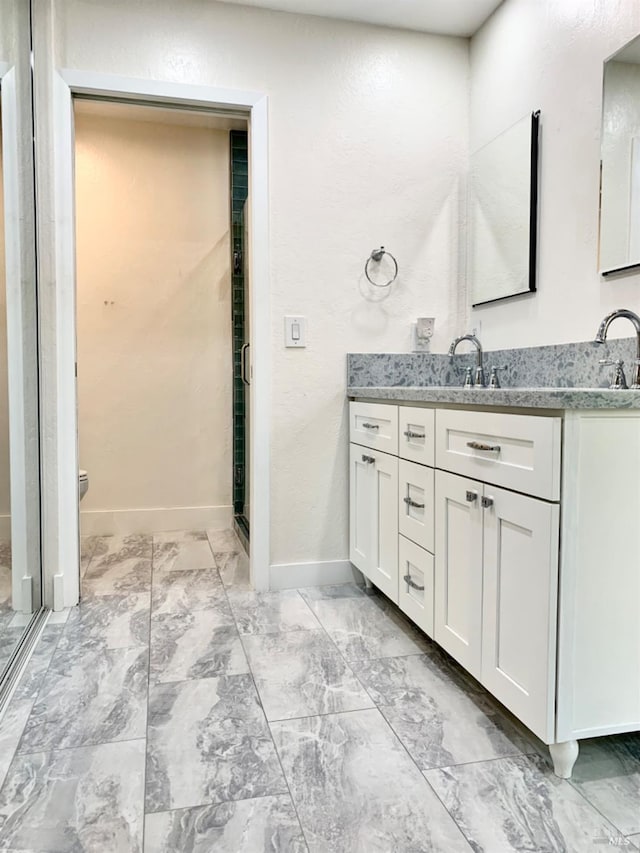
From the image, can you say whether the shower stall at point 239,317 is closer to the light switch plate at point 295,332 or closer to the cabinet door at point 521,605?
the light switch plate at point 295,332

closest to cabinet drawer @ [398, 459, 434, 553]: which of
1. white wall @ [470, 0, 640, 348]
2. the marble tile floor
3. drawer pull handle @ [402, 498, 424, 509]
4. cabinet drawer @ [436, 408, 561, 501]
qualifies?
drawer pull handle @ [402, 498, 424, 509]

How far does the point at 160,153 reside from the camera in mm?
3518

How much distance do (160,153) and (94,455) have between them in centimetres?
184

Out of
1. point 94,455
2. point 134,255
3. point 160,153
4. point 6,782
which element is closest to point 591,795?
point 6,782

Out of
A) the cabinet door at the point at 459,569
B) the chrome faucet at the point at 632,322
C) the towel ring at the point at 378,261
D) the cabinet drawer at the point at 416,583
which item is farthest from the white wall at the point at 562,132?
the cabinet drawer at the point at 416,583

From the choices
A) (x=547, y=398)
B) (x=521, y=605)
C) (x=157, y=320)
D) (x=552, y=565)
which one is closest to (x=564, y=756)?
(x=521, y=605)

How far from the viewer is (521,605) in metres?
1.30

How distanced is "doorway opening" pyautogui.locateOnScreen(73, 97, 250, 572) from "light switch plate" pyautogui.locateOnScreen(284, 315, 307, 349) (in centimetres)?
100

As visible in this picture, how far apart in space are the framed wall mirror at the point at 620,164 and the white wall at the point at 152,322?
235 cm

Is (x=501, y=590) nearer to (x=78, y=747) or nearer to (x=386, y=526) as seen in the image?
(x=386, y=526)

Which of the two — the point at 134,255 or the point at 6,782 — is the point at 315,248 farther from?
the point at 6,782

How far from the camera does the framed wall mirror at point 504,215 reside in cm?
217

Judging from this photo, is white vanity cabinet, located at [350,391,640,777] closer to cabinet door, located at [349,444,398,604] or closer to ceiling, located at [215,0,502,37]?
cabinet door, located at [349,444,398,604]

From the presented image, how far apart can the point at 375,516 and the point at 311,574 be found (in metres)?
0.48
